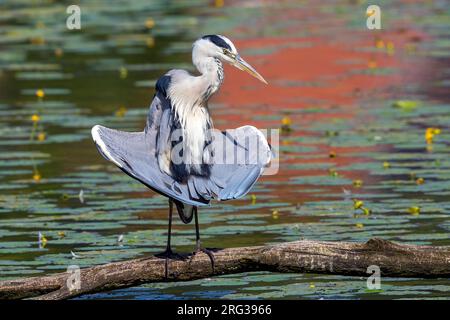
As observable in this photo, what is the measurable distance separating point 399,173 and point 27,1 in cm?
1508

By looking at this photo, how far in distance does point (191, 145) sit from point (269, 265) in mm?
850

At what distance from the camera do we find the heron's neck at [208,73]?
24.1ft

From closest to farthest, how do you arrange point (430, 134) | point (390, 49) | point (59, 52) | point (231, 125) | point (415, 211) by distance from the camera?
point (415, 211), point (430, 134), point (231, 125), point (390, 49), point (59, 52)

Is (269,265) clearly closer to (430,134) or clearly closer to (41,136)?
(430,134)

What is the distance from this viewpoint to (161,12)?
75.0ft

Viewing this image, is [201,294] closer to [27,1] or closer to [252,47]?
[252,47]

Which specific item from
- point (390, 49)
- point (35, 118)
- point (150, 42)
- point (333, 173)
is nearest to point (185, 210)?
point (333, 173)

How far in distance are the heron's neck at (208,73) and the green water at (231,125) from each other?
1.22 meters

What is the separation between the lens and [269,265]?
696cm

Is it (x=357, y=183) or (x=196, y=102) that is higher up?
(x=196, y=102)

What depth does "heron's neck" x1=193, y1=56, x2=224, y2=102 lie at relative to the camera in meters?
7.35

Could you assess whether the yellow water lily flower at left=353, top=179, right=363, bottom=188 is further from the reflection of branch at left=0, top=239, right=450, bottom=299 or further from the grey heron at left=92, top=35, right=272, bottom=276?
the reflection of branch at left=0, top=239, right=450, bottom=299

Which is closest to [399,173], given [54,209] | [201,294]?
[54,209]

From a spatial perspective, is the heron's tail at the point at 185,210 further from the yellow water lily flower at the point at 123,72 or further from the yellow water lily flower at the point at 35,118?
the yellow water lily flower at the point at 123,72
